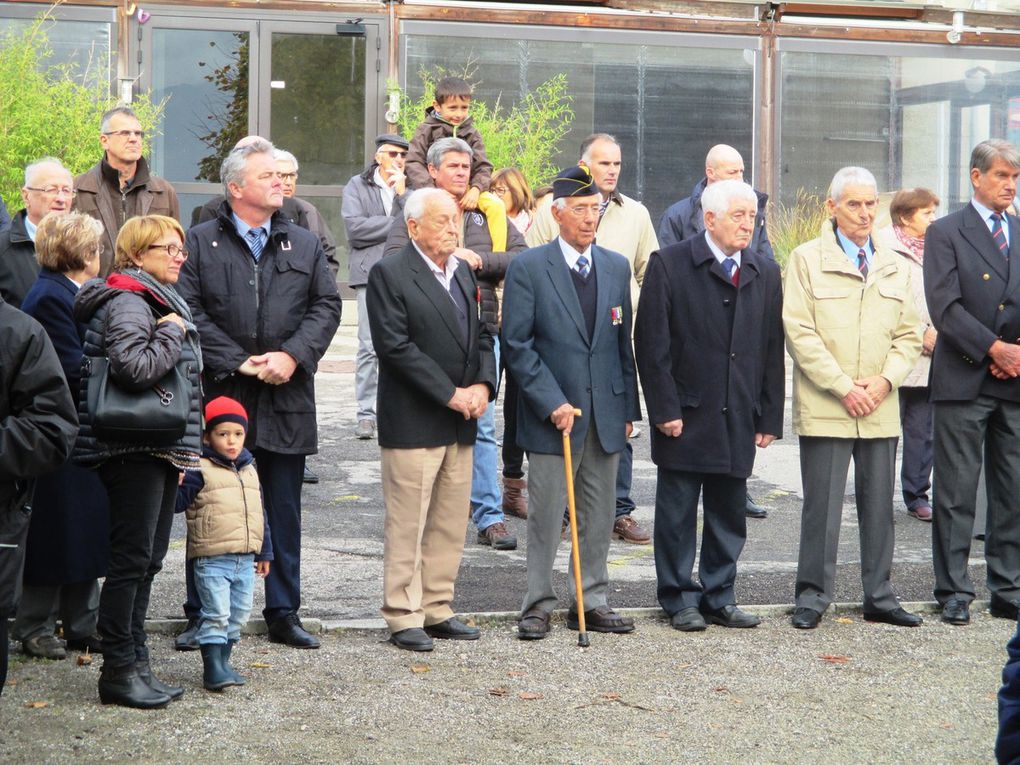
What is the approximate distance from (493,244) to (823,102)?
41.0 feet

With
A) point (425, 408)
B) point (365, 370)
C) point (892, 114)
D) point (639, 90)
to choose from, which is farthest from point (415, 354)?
point (892, 114)

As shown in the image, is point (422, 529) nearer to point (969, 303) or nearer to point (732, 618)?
point (732, 618)

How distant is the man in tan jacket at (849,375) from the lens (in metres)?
7.40

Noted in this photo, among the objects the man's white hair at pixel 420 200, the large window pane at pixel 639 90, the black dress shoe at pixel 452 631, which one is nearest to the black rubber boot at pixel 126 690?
the black dress shoe at pixel 452 631

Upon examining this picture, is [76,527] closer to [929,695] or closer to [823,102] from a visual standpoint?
[929,695]

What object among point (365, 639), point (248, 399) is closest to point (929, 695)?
point (365, 639)

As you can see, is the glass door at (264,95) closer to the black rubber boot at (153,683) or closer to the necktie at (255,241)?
the necktie at (255,241)

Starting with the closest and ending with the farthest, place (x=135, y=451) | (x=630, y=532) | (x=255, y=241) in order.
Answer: (x=135, y=451), (x=255, y=241), (x=630, y=532)

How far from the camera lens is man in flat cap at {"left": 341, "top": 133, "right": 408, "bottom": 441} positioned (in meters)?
11.3

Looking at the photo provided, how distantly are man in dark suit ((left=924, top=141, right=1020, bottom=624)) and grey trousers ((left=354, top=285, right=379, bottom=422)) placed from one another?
491 centimetres

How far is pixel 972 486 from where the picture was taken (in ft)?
25.2

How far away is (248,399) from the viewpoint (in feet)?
22.0

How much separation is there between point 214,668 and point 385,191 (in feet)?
19.9

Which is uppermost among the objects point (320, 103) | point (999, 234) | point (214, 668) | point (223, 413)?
point (320, 103)
